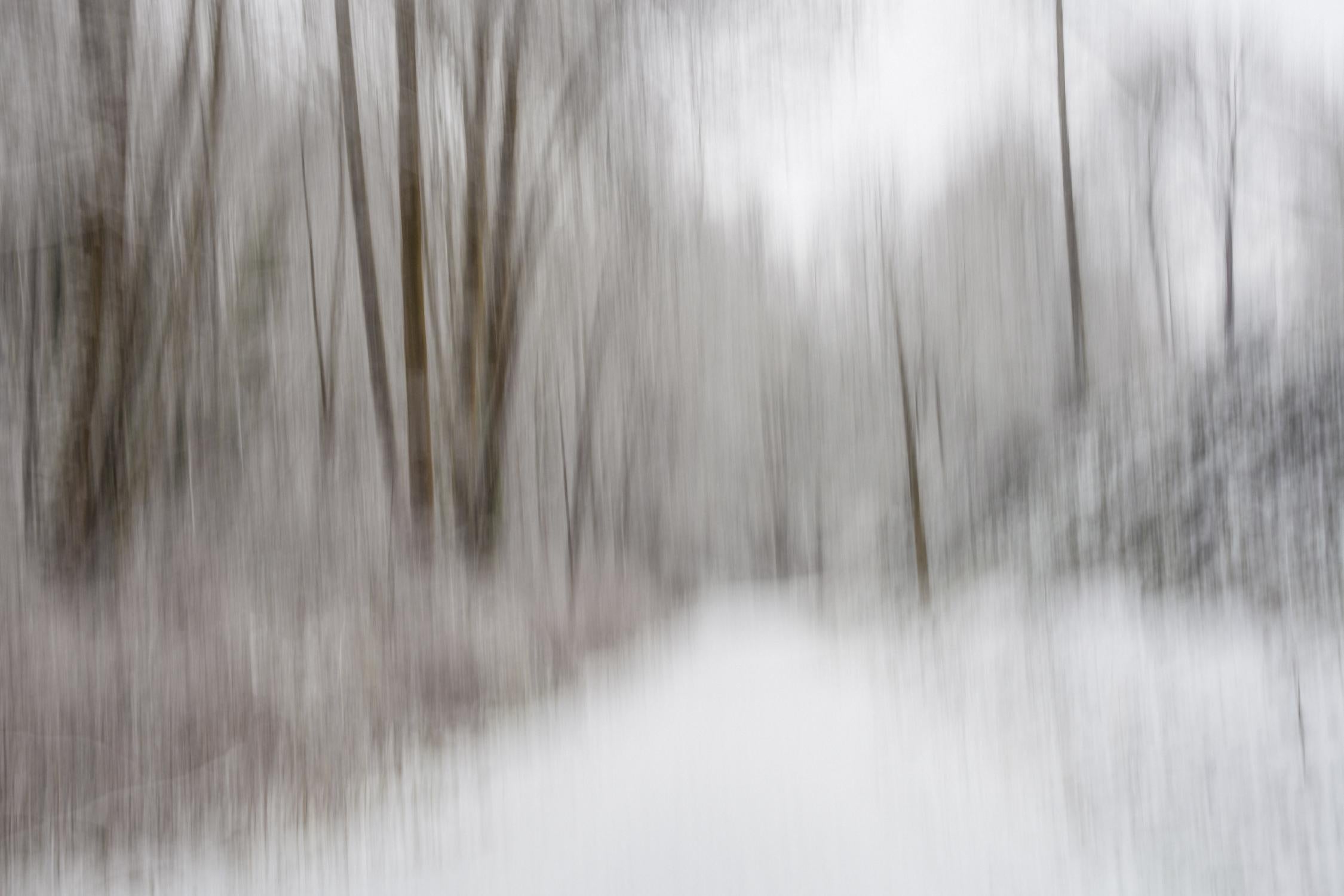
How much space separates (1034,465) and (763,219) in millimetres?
4474

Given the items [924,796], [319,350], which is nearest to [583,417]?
[319,350]

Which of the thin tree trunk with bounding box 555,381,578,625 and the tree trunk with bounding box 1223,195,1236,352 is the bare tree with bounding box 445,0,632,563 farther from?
the tree trunk with bounding box 1223,195,1236,352

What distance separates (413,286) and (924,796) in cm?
589

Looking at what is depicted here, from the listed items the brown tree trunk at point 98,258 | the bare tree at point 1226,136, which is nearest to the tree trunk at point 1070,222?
the bare tree at point 1226,136

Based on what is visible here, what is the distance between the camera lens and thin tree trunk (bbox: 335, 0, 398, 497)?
7383mm

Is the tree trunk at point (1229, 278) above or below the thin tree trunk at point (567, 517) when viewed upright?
above

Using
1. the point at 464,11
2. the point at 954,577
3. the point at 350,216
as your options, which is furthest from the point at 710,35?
the point at 954,577

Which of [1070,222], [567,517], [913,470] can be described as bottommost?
[567,517]

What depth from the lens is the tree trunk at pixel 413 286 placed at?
779 cm

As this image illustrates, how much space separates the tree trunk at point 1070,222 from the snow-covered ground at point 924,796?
297 cm

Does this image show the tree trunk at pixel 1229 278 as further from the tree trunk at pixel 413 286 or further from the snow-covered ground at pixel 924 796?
the tree trunk at pixel 413 286

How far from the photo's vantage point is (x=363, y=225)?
7586mm

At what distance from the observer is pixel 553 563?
1217 centimetres

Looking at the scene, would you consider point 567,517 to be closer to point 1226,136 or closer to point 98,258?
point 98,258
